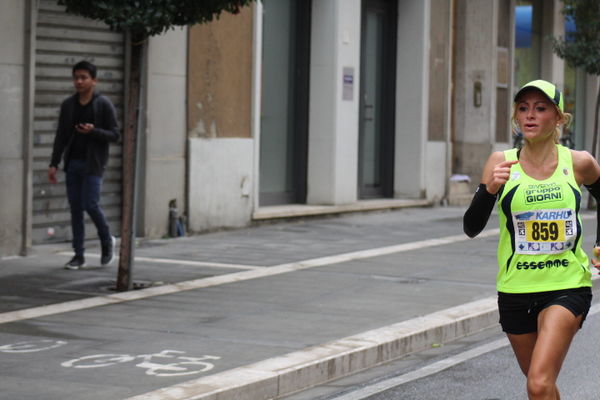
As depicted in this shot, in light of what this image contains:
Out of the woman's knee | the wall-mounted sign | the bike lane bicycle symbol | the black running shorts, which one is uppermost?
the wall-mounted sign

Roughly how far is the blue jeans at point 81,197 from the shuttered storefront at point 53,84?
1.70 m

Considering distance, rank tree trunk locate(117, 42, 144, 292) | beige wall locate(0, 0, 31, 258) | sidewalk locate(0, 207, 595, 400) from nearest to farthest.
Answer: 1. sidewalk locate(0, 207, 595, 400)
2. tree trunk locate(117, 42, 144, 292)
3. beige wall locate(0, 0, 31, 258)

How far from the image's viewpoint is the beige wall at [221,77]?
15.8m

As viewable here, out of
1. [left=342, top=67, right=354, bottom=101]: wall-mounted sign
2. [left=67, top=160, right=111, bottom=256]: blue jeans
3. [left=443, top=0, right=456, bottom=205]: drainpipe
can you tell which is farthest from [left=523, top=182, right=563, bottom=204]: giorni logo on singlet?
[left=443, top=0, right=456, bottom=205]: drainpipe

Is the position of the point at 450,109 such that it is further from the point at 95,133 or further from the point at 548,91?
the point at 548,91

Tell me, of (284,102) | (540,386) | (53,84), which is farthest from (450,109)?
(540,386)

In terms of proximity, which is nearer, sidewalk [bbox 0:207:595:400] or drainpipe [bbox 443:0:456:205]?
sidewalk [bbox 0:207:595:400]

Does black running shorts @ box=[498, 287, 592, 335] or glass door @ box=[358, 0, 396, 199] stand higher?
glass door @ box=[358, 0, 396, 199]

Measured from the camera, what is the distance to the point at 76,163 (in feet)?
39.0

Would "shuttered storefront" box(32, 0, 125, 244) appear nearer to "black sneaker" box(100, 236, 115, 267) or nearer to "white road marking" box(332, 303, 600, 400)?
"black sneaker" box(100, 236, 115, 267)

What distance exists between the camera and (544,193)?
5.41m

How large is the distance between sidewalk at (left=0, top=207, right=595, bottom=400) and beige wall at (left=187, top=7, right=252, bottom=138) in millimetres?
1592

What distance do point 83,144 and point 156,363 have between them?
467 cm

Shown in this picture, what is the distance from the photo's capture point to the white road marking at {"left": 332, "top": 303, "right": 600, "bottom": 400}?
291 inches
